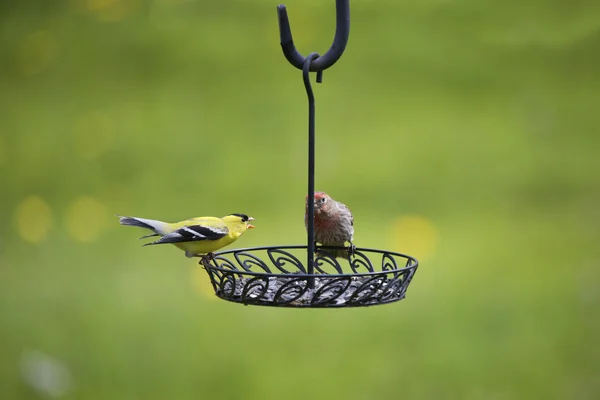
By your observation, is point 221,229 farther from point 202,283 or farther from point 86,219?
point 86,219

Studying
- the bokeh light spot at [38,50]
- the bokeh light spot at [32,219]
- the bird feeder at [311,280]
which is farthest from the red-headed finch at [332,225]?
the bokeh light spot at [38,50]

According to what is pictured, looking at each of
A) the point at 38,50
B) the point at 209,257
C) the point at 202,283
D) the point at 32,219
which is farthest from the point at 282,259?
the point at 38,50

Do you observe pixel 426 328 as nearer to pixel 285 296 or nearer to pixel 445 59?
pixel 445 59

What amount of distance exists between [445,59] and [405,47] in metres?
0.22

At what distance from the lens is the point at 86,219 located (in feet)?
A: 14.5

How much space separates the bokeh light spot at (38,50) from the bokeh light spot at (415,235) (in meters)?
2.10

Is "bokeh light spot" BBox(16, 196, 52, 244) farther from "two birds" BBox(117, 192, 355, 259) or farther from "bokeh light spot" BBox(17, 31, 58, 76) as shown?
"two birds" BBox(117, 192, 355, 259)

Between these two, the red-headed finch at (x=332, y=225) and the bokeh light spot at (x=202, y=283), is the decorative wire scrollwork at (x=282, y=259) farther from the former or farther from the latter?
the bokeh light spot at (x=202, y=283)

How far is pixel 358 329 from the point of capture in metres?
4.18

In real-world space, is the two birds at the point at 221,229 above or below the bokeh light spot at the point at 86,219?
above

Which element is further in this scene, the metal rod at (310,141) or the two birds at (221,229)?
the two birds at (221,229)

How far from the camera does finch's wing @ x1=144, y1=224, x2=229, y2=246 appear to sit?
8.06ft

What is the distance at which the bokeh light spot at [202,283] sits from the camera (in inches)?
165

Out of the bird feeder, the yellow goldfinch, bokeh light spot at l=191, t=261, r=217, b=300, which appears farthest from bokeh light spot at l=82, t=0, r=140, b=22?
the bird feeder
